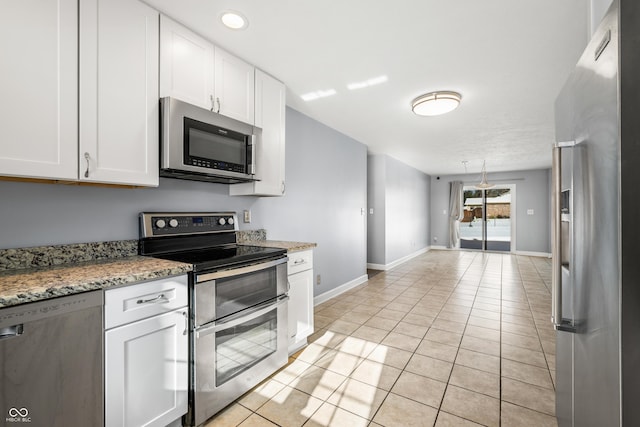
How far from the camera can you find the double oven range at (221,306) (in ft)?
5.33

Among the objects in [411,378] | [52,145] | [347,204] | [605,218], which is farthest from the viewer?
[347,204]

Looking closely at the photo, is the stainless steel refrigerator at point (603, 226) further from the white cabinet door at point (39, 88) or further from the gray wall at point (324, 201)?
the gray wall at point (324, 201)

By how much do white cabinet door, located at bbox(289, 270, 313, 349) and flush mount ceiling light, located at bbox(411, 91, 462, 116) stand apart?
6.87 ft

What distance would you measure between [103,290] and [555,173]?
6.60 feet

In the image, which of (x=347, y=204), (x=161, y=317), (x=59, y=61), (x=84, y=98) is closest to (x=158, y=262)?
(x=161, y=317)

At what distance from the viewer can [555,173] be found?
117 centimetres

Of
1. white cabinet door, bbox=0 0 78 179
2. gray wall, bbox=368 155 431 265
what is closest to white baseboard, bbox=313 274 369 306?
gray wall, bbox=368 155 431 265

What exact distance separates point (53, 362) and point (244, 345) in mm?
1016

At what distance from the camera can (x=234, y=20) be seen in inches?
72.8

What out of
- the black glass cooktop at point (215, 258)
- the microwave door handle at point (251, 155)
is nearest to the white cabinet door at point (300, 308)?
the black glass cooktop at point (215, 258)

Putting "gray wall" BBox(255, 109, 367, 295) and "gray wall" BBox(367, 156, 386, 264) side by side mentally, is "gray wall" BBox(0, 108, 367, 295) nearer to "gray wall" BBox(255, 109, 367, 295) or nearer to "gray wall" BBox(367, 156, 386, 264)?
"gray wall" BBox(255, 109, 367, 295)

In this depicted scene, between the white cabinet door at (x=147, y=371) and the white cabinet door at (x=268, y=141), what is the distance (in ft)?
4.10

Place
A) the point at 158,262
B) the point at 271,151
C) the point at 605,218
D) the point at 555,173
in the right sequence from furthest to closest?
the point at 271,151, the point at 158,262, the point at 555,173, the point at 605,218

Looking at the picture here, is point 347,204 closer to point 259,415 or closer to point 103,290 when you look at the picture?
point 259,415
